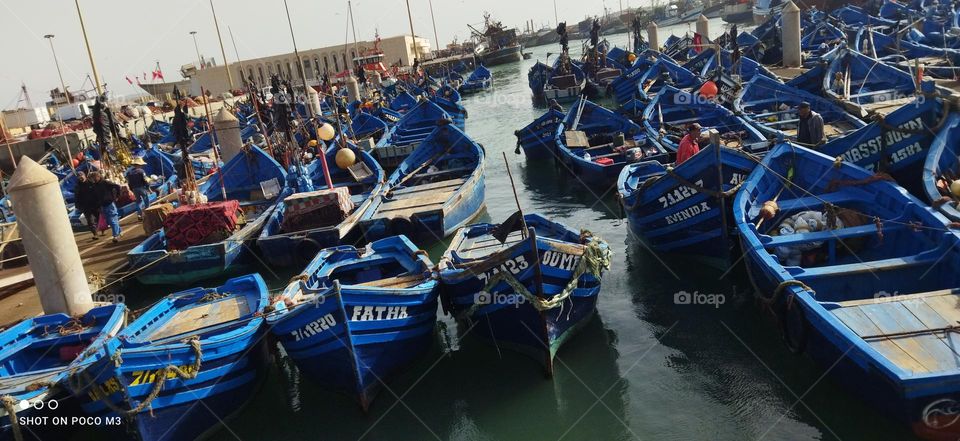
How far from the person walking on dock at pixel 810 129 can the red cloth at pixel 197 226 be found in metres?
11.5

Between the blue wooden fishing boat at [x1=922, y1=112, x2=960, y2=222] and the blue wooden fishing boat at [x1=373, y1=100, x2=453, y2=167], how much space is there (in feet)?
40.2

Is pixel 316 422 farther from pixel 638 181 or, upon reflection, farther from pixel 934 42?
pixel 934 42

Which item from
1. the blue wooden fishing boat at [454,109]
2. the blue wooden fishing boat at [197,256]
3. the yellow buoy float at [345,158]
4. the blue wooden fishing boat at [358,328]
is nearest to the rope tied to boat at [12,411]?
the blue wooden fishing boat at [358,328]

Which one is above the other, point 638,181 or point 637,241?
point 638,181

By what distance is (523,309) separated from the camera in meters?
8.64

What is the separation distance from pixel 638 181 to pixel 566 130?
22.1ft

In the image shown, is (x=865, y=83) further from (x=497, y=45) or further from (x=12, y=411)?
(x=497, y=45)

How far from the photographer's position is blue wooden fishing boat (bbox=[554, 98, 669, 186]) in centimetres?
1618

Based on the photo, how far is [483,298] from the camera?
8.83 m

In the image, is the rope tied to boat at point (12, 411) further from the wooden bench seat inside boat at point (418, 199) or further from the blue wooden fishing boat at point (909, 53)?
the blue wooden fishing boat at point (909, 53)

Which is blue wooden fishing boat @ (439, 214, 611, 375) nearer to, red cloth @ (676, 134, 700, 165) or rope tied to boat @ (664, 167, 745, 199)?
rope tied to boat @ (664, 167, 745, 199)

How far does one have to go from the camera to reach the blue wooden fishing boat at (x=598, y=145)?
16.2 metres

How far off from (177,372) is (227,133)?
14205 millimetres

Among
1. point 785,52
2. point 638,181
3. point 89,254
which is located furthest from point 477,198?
point 785,52
